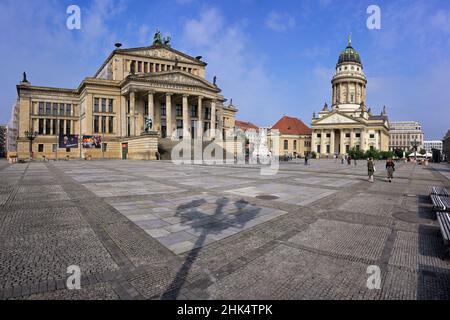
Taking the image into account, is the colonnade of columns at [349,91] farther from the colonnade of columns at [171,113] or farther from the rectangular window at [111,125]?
the rectangular window at [111,125]

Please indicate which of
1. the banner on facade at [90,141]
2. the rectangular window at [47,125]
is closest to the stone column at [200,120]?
the banner on facade at [90,141]

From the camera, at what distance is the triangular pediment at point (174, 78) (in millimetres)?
51069

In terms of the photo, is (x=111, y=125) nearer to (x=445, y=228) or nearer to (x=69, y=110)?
(x=69, y=110)

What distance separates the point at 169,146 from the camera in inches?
1858

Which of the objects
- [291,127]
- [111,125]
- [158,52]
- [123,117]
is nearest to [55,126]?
[111,125]

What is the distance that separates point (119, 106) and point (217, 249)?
57579mm

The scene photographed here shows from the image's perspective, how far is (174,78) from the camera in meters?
54.3

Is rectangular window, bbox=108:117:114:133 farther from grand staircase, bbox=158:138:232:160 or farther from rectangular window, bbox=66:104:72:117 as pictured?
grand staircase, bbox=158:138:232:160

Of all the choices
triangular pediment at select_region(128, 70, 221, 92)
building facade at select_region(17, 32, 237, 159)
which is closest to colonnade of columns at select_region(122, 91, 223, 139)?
building facade at select_region(17, 32, 237, 159)

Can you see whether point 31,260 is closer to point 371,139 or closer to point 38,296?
point 38,296

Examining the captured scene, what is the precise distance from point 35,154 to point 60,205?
191 ft

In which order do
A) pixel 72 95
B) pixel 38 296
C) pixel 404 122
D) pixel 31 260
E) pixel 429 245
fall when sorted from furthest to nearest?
pixel 404 122 < pixel 72 95 < pixel 429 245 < pixel 31 260 < pixel 38 296

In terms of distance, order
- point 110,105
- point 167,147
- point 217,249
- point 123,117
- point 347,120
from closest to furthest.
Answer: point 217,249 < point 167,147 < point 123,117 < point 110,105 < point 347,120

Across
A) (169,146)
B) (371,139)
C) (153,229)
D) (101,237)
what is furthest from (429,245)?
(371,139)
